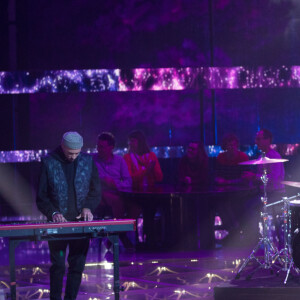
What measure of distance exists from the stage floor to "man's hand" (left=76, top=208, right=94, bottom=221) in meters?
0.92

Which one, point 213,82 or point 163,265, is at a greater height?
point 213,82

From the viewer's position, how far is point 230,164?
9.10 m

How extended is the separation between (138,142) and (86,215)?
13.1 ft

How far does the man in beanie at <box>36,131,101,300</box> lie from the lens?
4.95 meters

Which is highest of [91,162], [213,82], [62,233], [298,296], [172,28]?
[172,28]

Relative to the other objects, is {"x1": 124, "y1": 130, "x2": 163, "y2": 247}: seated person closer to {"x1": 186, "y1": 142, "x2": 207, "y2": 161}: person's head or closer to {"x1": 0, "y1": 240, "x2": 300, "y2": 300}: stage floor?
{"x1": 186, "y1": 142, "x2": 207, "y2": 161}: person's head

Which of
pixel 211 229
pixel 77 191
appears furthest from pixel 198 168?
pixel 77 191

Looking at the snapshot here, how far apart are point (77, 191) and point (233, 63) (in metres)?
6.81

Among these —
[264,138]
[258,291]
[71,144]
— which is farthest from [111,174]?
[71,144]

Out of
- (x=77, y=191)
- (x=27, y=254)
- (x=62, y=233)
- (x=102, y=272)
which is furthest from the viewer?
(x=27, y=254)

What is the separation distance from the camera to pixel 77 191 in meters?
5.04

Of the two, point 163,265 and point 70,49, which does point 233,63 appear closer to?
point 70,49

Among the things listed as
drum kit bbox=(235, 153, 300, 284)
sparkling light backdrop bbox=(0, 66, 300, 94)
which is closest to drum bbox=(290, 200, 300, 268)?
drum kit bbox=(235, 153, 300, 284)

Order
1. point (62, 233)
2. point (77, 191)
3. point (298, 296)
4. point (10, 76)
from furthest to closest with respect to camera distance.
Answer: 1. point (10, 76)
2. point (298, 296)
3. point (77, 191)
4. point (62, 233)
